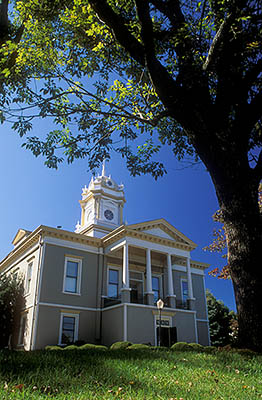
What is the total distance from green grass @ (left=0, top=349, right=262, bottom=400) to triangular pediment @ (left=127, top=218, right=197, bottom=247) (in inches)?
671

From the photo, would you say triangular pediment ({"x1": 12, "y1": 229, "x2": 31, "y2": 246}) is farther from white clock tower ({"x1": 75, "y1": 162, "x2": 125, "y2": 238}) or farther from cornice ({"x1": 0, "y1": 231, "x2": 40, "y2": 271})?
white clock tower ({"x1": 75, "y1": 162, "x2": 125, "y2": 238})

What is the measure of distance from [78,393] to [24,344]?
57.1ft

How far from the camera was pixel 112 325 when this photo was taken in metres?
19.0

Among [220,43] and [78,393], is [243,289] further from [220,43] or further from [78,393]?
[220,43]

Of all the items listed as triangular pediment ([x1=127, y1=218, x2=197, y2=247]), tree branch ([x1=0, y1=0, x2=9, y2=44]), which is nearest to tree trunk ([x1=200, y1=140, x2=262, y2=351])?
tree branch ([x1=0, y1=0, x2=9, y2=44])

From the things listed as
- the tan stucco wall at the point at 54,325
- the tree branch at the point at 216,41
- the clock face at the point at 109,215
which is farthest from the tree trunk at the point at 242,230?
the clock face at the point at 109,215

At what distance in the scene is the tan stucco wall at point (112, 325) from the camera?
18264 mm

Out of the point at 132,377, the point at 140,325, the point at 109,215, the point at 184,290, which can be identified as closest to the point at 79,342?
the point at 140,325

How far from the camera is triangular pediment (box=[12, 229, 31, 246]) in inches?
934

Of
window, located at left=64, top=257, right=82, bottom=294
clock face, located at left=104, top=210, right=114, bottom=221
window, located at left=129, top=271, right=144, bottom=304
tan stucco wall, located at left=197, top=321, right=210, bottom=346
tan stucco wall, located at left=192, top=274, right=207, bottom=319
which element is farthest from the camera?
clock face, located at left=104, top=210, right=114, bottom=221

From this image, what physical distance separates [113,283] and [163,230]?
535 cm

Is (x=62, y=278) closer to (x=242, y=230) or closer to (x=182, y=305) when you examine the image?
(x=182, y=305)

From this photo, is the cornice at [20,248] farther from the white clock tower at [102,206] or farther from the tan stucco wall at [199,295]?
the tan stucco wall at [199,295]

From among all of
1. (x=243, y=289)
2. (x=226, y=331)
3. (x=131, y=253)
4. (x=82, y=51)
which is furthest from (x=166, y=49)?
(x=226, y=331)
